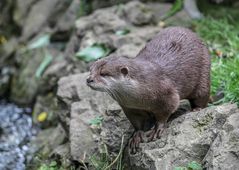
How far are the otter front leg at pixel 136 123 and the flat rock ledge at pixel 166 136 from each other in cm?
8

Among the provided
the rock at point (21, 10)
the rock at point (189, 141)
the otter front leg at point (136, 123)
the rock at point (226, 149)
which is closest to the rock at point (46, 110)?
the rock at point (21, 10)

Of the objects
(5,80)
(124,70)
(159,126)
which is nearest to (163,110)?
(159,126)

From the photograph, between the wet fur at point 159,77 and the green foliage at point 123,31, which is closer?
the wet fur at point 159,77

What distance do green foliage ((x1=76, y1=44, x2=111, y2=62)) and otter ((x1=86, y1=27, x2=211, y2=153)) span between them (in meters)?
1.84

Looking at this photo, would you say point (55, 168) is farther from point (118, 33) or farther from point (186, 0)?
point (186, 0)

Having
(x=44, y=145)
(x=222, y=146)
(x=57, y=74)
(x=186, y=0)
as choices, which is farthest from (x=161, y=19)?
(x=222, y=146)

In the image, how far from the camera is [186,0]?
733 centimetres

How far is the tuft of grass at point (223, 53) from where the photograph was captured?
472cm

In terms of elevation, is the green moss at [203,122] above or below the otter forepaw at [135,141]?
above

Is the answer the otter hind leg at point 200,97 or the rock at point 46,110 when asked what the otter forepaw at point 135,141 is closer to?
the otter hind leg at point 200,97

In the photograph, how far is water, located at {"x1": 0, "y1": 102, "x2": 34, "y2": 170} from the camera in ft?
20.1

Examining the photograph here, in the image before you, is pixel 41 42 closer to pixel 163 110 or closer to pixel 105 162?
pixel 105 162

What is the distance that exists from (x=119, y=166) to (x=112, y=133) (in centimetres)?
28

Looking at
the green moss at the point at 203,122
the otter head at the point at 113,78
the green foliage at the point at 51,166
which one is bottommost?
the green foliage at the point at 51,166
